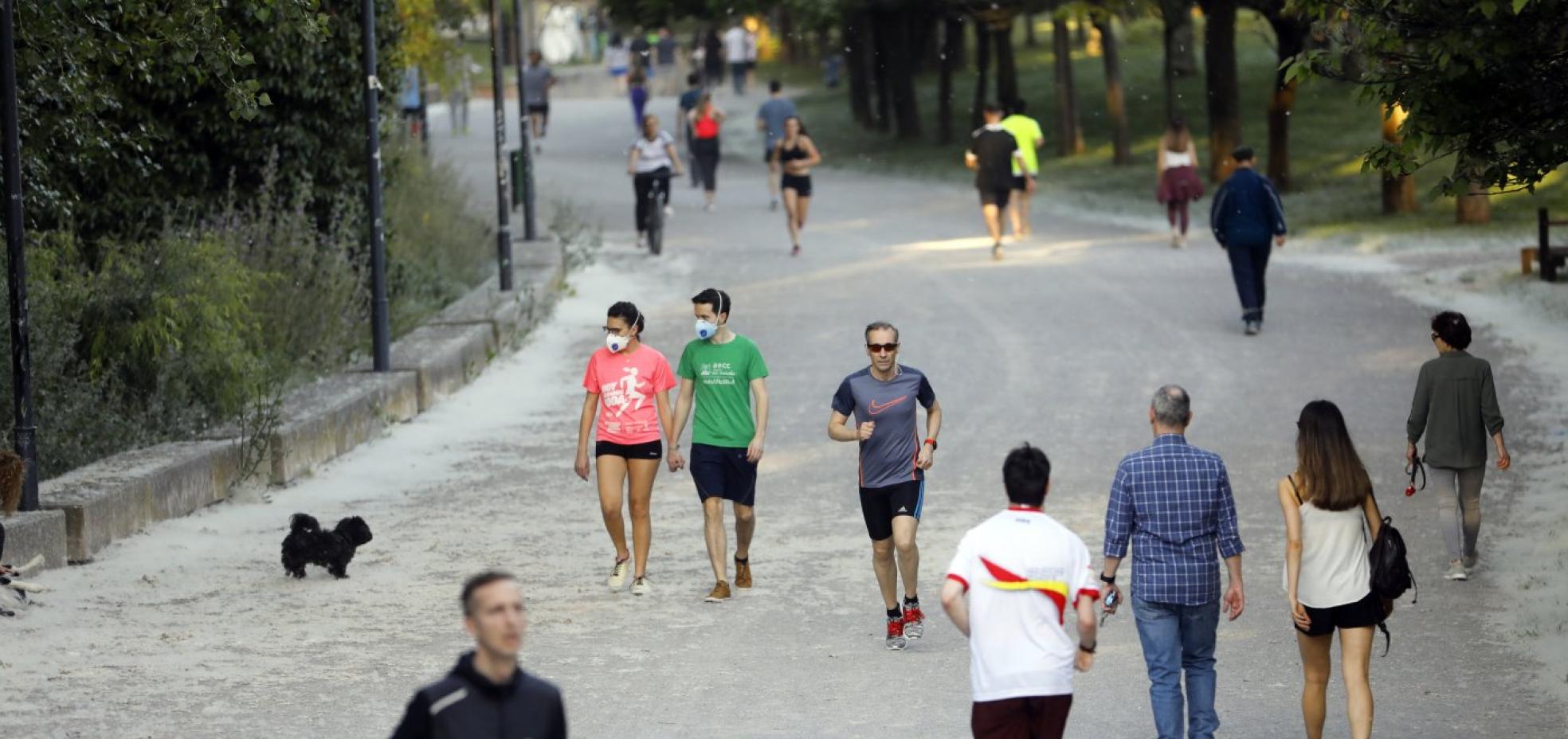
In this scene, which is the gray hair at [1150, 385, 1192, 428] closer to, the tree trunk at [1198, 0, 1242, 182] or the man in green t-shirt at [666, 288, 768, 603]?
the man in green t-shirt at [666, 288, 768, 603]

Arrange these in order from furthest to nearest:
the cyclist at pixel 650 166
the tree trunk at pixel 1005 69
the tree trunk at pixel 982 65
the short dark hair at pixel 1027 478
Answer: the tree trunk at pixel 982 65, the tree trunk at pixel 1005 69, the cyclist at pixel 650 166, the short dark hair at pixel 1027 478

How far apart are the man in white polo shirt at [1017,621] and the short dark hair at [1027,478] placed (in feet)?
0.33

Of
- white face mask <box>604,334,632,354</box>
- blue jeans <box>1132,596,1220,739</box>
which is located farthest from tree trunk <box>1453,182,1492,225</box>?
blue jeans <box>1132,596,1220,739</box>

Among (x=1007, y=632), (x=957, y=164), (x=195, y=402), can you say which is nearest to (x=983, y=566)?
(x=1007, y=632)

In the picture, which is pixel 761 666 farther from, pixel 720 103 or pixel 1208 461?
pixel 720 103

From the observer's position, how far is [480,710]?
4.94 m

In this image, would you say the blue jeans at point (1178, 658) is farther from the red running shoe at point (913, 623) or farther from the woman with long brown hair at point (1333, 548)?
the red running shoe at point (913, 623)

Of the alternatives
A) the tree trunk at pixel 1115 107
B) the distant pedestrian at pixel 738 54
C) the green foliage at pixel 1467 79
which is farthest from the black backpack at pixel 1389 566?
the distant pedestrian at pixel 738 54

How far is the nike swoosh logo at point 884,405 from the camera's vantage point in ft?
32.2

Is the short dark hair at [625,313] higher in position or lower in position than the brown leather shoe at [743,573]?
higher

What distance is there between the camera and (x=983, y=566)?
6.55 metres

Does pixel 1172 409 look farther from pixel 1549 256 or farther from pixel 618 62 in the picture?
pixel 618 62

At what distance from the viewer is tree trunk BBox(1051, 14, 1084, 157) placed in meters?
37.1

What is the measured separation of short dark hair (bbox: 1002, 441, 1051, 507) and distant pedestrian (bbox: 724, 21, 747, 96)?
55.1 metres
